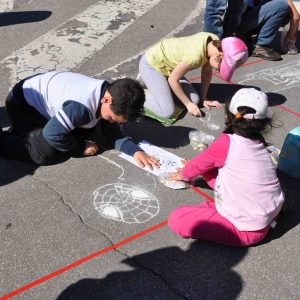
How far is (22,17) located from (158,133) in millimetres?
3502

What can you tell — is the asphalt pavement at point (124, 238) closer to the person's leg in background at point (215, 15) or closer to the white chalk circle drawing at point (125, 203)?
the white chalk circle drawing at point (125, 203)

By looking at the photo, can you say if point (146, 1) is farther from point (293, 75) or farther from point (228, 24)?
point (293, 75)

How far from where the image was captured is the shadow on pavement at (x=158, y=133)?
12.4 feet

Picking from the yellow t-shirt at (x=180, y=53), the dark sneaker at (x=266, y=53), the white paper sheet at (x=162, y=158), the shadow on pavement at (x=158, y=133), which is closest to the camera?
the white paper sheet at (x=162, y=158)

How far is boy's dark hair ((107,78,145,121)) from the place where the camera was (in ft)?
9.92

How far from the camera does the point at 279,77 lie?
16.7 feet

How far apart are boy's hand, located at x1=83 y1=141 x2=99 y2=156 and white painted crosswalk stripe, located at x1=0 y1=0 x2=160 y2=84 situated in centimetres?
157

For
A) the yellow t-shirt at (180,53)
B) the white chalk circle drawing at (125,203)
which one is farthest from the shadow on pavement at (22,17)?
the white chalk circle drawing at (125,203)

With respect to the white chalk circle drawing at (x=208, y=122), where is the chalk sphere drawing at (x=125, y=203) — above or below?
above

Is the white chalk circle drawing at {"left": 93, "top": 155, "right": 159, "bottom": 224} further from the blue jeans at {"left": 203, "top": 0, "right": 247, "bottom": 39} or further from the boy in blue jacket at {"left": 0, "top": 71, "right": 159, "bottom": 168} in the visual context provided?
the blue jeans at {"left": 203, "top": 0, "right": 247, "bottom": 39}

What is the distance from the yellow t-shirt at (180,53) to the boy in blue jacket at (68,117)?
97 centimetres

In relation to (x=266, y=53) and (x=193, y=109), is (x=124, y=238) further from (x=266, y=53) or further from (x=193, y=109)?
(x=266, y=53)

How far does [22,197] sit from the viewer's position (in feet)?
9.96

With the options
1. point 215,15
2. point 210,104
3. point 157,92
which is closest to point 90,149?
point 157,92
